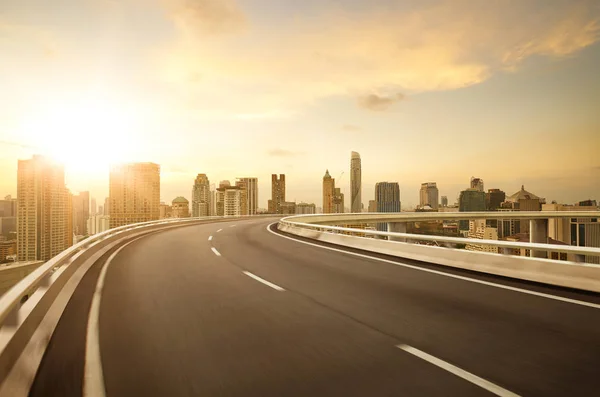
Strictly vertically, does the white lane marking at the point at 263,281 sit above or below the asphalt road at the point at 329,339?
below

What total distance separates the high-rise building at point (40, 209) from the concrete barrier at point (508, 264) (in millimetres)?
93758

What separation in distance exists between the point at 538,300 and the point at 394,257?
5.71 m

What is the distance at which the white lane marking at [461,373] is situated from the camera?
2934 millimetres

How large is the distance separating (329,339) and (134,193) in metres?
154

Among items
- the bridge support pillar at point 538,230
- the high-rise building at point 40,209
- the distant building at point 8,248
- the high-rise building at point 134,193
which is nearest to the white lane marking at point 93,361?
the distant building at point 8,248

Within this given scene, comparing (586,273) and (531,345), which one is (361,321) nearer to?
(531,345)

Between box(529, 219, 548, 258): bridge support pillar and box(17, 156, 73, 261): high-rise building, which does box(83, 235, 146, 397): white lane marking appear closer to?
box(529, 219, 548, 258): bridge support pillar

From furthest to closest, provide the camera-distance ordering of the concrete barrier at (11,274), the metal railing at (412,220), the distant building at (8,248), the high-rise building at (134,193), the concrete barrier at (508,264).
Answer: the high-rise building at (134,193)
the distant building at (8,248)
the concrete barrier at (11,274)
the metal railing at (412,220)
the concrete barrier at (508,264)

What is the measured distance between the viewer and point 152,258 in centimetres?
1193

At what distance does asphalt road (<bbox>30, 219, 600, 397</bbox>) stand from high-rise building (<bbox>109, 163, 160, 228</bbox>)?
451ft

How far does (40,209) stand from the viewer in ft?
292

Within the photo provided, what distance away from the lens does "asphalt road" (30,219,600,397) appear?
10.4 ft

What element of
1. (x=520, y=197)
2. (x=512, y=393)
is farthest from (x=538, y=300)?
(x=520, y=197)

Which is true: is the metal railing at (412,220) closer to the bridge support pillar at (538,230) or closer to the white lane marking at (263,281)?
the bridge support pillar at (538,230)
